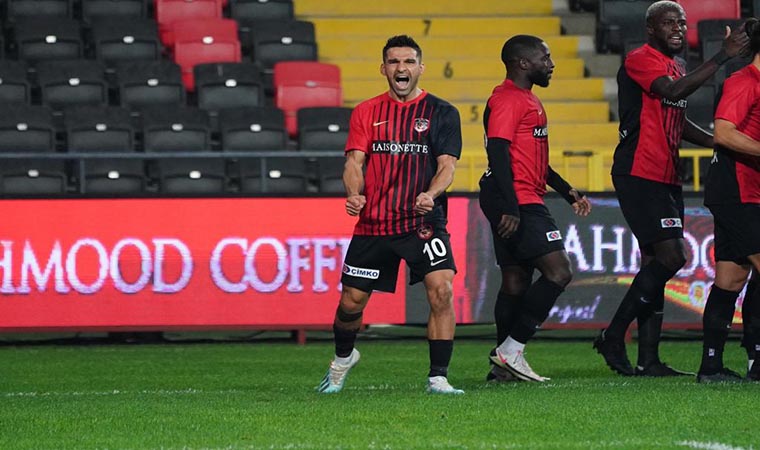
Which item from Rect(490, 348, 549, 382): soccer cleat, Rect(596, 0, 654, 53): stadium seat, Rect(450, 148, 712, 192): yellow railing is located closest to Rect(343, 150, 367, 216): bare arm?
Rect(490, 348, 549, 382): soccer cleat

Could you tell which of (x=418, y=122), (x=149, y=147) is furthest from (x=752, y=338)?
(x=149, y=147)

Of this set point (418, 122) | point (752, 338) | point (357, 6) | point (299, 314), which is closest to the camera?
point (418, 122)

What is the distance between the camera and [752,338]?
27.8ft

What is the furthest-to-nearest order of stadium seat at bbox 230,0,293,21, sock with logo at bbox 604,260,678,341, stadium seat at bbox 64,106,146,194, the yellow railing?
stadium seat at bbox 230,0,293,21
stadium seat at bbox 64,106,146,194
the yellow railing
sock with logo at bbox 604,260,678,341

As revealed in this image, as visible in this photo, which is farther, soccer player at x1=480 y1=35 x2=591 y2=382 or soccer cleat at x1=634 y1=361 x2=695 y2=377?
soccer cleat at x1=634 y1=361 x2=695 y2=377

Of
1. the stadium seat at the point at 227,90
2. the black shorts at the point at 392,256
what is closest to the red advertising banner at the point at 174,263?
the black shorts at the point at 392,256

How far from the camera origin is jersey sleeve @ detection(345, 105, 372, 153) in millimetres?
7734

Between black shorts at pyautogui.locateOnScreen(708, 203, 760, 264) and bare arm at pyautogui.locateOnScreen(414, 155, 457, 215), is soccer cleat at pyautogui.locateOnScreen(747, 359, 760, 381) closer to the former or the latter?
black shorts at pyautogui.locateOnScreen(708, 203, 760, 264)

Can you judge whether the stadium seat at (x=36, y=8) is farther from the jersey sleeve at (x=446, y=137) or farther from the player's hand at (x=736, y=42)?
the player's hand at (x=736, y=42)

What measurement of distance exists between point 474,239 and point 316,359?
187cm

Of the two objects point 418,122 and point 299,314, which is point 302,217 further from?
point 418,122

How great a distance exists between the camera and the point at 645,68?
27.7ft

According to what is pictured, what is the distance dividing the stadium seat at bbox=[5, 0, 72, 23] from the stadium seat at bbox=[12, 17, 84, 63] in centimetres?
47

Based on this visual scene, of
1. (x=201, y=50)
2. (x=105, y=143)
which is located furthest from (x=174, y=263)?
(x=201, y=50)
